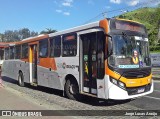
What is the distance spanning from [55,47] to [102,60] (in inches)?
157

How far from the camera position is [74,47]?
12016mm

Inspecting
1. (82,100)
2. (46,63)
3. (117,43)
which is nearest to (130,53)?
(117,43)

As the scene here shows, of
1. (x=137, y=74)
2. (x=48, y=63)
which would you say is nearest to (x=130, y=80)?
(x=137, y=74)

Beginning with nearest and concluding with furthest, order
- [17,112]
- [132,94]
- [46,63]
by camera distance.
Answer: [17,112] → [132,94] → [46,63]

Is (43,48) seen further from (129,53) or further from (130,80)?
(130,80)

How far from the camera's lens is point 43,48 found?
49.3 ft

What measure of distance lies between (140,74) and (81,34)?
2.70m

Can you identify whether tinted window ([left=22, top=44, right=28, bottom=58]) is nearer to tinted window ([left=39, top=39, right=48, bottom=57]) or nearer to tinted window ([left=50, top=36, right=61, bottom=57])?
tinted window ([left=39, top=39, right=48, bottom=57])

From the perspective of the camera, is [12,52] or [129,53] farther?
[12,52]

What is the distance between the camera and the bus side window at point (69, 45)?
1201 centimetres

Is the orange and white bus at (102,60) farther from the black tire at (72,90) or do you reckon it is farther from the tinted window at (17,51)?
the tinted window at (17,51)

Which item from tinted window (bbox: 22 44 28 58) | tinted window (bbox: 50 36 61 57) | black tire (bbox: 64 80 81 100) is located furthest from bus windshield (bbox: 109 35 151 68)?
tinted window (bbox: 22 44 28 58)

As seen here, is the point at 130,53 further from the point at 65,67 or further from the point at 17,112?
the point at 17,112

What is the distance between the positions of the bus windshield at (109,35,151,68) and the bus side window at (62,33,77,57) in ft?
7.36
